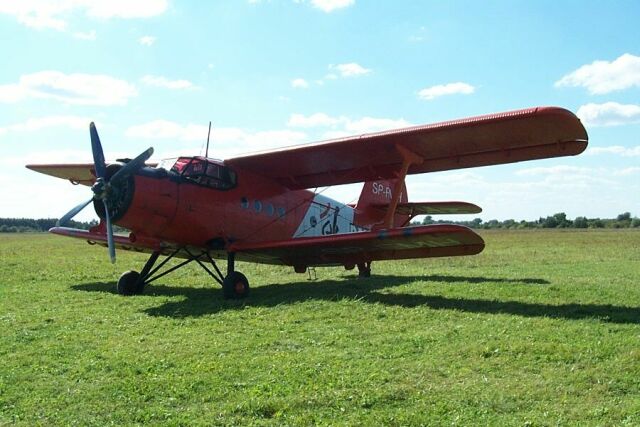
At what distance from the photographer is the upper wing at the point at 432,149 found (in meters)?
9.28

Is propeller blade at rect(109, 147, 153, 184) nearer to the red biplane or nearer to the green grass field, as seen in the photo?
the red biplane

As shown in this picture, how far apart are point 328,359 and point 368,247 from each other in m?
5.39

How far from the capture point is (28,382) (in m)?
5.48

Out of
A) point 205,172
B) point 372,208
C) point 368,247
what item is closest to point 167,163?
point 205,172

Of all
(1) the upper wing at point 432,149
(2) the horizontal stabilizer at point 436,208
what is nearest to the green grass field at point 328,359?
(1) the upper wing at point 432,149

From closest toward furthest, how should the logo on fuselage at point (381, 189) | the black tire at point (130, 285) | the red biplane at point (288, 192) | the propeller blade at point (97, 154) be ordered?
the red biplane at point (288, 192) < the propeller blade at point (97, 154) < the black tire at point (130, 285) < the logo on fuselage at point (381, 189)

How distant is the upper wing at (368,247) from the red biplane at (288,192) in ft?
0.07

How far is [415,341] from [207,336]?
257cm

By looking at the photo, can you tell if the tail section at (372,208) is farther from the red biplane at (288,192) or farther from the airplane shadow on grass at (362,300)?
the airplane shadow on grass at (362,300)

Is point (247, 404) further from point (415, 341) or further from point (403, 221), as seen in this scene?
point (403, 221)

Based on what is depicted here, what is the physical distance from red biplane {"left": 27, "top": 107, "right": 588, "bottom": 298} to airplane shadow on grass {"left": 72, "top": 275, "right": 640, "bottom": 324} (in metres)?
0.58

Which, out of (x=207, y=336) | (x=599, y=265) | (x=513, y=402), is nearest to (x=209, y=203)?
(x=207, y=336)

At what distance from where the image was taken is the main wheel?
10.8m

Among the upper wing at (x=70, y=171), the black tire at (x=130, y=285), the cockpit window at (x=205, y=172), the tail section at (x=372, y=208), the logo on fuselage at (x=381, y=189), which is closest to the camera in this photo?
the cockpit window at (x=205, y=172)
